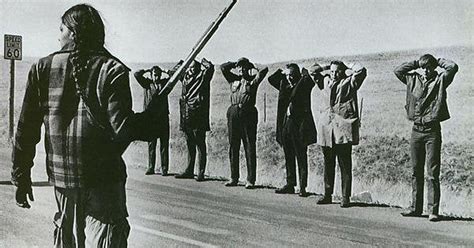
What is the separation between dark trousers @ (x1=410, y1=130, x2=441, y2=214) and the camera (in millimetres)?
4656

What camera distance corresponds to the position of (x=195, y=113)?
6566mm

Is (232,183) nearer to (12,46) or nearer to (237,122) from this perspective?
(237,122)

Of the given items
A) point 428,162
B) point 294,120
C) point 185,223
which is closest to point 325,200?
point 294,120

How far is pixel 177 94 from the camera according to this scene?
6.73 meters

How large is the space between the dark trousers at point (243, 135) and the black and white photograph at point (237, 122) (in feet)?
0.04

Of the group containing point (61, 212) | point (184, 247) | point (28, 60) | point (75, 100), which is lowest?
point (184, 247)

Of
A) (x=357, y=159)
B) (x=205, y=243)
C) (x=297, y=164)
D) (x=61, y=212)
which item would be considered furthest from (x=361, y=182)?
(x=61, y=212)

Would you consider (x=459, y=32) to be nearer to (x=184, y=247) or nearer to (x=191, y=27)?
(x=191, y=27)

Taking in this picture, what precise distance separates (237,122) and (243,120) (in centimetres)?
6

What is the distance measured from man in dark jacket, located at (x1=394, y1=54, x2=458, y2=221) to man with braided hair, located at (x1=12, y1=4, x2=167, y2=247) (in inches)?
86.7

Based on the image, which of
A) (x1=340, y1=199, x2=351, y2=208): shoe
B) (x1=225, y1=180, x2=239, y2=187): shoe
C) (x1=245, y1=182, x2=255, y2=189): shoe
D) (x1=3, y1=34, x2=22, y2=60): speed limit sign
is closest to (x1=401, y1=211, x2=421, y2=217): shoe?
(x1=340, y1=199, x2=351, y2=208): shoe

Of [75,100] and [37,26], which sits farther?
[37,26]

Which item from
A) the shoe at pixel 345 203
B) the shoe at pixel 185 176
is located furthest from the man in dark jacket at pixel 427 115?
the shoe at pixel 185 176

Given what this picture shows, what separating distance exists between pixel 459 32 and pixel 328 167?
2.06 m
